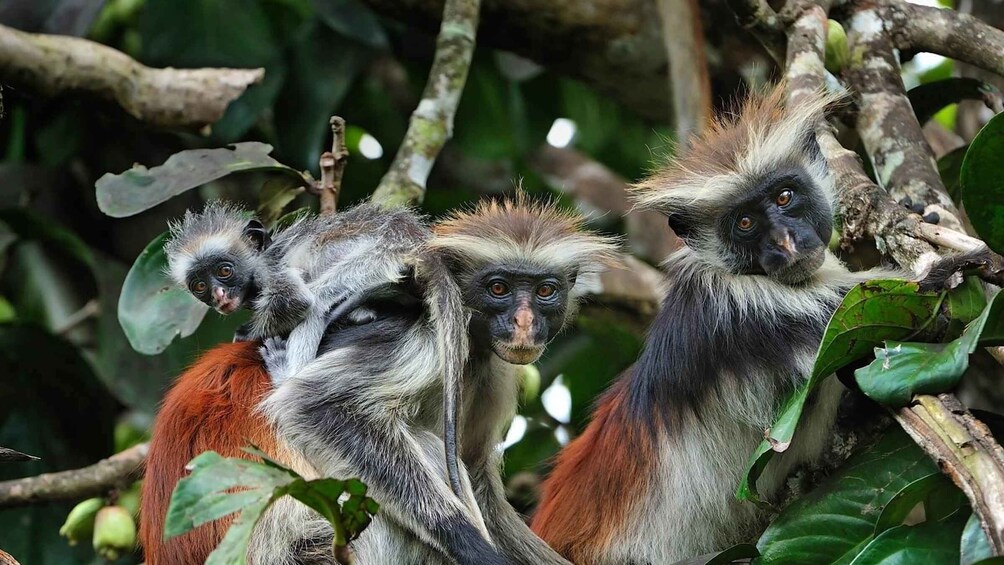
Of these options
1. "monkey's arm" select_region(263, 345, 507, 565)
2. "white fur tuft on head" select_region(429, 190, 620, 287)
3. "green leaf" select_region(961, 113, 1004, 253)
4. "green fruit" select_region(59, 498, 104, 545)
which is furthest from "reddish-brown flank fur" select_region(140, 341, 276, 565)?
"green leaf" select_region(961, 113, 1004, 253)

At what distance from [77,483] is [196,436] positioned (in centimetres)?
142

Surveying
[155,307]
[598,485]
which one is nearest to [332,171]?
[155,307]

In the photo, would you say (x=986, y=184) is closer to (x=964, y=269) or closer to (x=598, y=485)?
(x=964, y=269)

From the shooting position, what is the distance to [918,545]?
9.30 ft

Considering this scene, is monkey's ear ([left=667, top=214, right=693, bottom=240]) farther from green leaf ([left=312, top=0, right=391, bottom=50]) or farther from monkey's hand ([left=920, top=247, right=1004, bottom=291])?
green leaf ([left=312, top=0, right=391, bottom=50])

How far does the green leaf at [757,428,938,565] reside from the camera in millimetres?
3289

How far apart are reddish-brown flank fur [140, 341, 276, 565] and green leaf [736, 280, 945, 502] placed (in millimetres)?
1705

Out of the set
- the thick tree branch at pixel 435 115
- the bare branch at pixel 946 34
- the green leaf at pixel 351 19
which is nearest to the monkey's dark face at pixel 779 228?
the bare branch at pixel 946 34

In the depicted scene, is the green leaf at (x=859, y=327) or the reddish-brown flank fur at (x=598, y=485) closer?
the green leaf at (x=859, y=327)

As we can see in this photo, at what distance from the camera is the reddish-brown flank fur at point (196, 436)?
3693 millimetres

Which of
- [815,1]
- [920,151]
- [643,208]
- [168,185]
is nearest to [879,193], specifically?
[920,151]

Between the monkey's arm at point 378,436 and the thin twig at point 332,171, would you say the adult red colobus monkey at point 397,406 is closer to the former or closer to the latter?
the monkey's arm at point 378,436

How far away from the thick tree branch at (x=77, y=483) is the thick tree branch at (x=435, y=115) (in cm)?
162

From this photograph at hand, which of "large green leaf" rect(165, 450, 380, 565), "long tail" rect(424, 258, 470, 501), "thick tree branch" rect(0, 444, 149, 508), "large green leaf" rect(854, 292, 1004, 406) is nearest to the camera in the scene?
"large green leaf" rect(165, 450, 380, 565)
